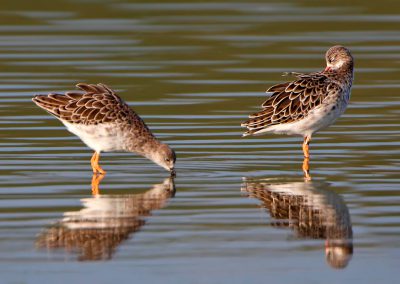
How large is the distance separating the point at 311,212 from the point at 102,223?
8.29 feet

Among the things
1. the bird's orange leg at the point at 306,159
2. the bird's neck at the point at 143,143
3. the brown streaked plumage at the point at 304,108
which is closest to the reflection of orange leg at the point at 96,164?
the bird's neck at the point at 143,143

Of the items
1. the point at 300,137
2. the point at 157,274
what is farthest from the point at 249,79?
the point at 157,274

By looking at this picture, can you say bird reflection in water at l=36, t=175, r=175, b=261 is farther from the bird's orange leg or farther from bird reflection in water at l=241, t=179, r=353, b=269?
the bird's orange leg

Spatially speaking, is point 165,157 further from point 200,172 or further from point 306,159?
point 306,159

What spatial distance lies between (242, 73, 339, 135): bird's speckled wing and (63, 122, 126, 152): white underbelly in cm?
235

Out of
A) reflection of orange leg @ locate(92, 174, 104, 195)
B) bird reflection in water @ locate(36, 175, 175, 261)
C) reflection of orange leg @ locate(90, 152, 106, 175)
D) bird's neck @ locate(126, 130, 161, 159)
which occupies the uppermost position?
bird's neck @ locate(126, 130, 161, 159)

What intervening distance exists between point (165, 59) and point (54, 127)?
9.53 m

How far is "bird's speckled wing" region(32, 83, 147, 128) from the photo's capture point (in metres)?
18.0

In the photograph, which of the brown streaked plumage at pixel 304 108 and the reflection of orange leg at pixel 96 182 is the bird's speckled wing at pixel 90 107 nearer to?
the reflection of orange leg at pixel 96 182

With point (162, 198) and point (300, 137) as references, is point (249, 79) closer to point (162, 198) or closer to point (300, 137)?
point (300, 137)

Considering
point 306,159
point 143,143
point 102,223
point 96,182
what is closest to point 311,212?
point 102,223

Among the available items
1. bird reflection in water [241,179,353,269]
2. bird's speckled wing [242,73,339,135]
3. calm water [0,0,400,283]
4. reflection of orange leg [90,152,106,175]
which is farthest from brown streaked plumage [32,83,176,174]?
bird's speckled wing [242,73,339,135]

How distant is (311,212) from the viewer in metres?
15.1

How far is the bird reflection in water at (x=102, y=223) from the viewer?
13.3m
